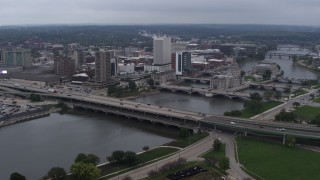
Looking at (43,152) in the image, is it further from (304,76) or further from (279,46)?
(279,46)

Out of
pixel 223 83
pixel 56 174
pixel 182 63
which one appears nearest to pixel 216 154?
pixel 56 174

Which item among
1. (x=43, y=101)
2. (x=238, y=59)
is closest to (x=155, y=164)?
(x=43, y=101)

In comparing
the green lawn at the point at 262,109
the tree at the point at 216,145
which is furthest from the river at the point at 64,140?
the green lawn at the point at 262,109

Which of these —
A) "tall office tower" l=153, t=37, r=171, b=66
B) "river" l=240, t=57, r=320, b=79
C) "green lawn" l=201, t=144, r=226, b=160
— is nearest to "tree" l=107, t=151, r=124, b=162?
"green lawn" l=201, t=144, r=226, b=160

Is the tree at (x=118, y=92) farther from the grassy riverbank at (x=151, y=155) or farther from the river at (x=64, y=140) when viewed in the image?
the grassy riverbank at (x=151, y=155)

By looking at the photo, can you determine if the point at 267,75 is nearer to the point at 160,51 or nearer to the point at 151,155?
the point at 160,51
